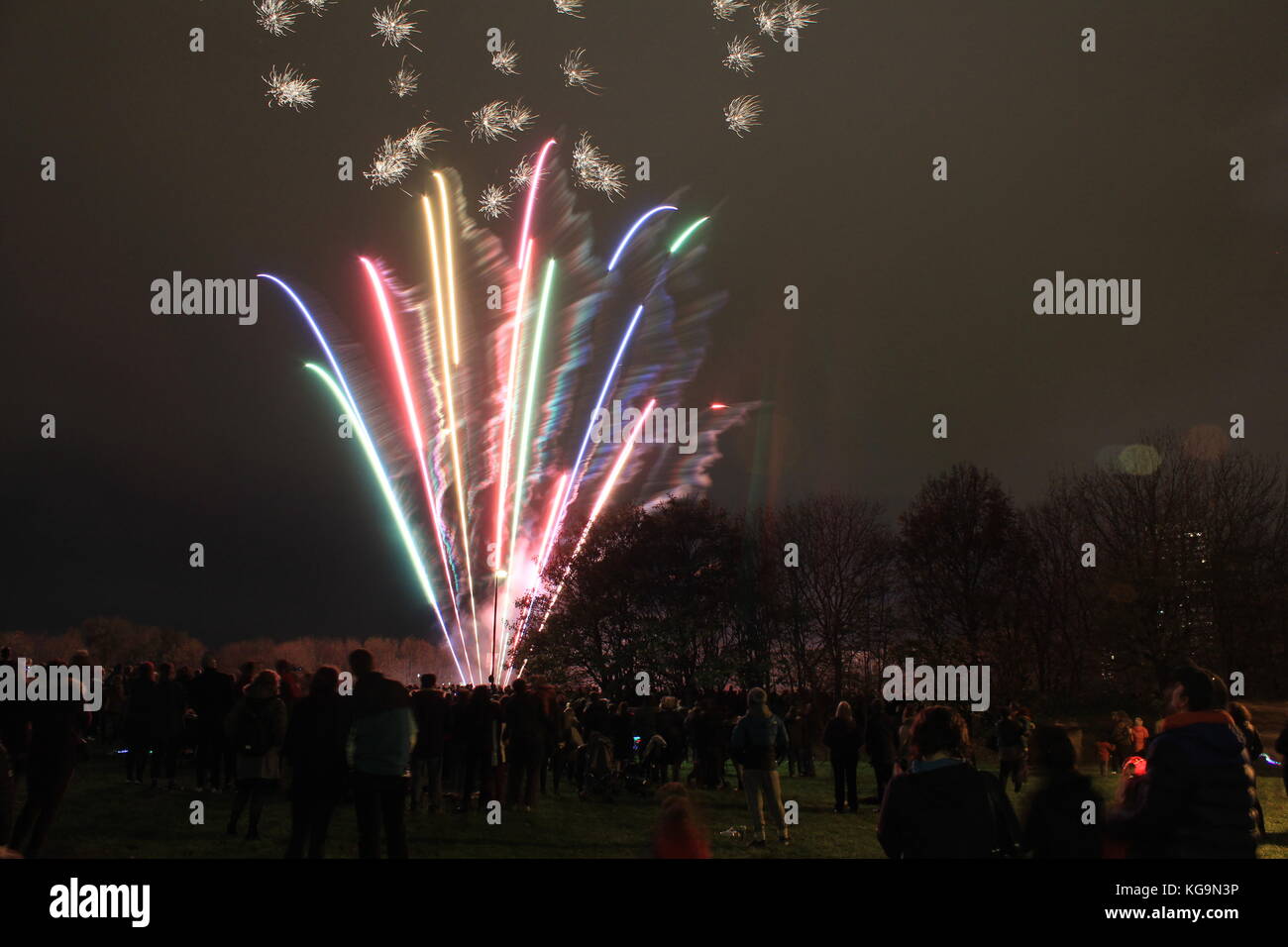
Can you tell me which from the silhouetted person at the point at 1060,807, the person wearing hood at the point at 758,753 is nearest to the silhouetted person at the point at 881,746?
the person wearing hood at the point at 758,753

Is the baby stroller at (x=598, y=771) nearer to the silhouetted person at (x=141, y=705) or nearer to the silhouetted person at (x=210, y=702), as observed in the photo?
the silhouetted person at (x=210, y=702)

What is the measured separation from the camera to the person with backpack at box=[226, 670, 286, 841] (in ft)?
37.9

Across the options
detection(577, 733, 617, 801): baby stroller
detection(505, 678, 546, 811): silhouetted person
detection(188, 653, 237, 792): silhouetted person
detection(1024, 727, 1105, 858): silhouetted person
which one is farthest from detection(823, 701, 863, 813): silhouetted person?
detection(1024, 727, 1105, 858): silhouetted person

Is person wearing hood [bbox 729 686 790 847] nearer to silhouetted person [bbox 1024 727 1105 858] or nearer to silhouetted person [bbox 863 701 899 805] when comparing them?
silhouetted person [bbox 863 701 899 805]

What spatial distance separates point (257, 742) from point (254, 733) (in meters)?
0.12

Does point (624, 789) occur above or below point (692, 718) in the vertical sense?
below

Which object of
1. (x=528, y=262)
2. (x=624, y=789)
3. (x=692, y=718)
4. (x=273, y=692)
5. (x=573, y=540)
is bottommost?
(x=624, y=789)

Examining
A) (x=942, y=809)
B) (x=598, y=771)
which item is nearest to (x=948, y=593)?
(x=598, y=771)

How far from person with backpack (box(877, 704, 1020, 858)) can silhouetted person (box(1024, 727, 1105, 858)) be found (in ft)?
0.90

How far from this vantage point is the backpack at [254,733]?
11531mm

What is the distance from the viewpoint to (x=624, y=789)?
2044cm
